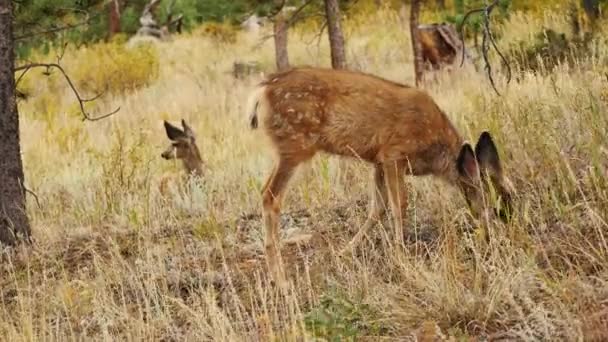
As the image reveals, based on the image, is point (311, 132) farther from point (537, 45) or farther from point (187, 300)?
point (537, 45)

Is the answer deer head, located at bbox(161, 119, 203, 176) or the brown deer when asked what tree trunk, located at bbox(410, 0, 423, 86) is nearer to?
deer head, located at bbox(161, 119, 203, 176)

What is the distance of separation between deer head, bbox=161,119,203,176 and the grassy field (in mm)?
217

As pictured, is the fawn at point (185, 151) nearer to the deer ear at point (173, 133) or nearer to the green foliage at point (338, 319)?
the deer ear at point (173, 133)

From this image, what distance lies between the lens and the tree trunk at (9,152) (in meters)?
7.85

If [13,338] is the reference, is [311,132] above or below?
above

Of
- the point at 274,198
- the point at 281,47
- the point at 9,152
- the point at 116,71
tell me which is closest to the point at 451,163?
the point at 274,198

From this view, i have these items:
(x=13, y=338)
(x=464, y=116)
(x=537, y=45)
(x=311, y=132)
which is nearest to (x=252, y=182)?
(x=311, y=132)

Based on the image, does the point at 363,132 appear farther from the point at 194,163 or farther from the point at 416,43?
Answer: the point at 416,43

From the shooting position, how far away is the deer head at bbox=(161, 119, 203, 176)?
440 inches

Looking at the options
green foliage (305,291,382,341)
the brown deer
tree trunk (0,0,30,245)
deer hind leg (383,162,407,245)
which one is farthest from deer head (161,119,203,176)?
green foliage (305,291,382,341)

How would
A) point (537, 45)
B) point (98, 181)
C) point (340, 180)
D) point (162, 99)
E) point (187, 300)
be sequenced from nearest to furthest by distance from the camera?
point (187, 300) < point (340, 180) < point (98, 181) < point (537, 45) < point (162, 99)

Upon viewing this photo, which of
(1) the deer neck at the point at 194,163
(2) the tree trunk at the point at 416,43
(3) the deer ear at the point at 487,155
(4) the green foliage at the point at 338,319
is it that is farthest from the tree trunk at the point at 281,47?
(4) the green foliage at the point at 338,319

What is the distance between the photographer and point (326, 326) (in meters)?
4.86

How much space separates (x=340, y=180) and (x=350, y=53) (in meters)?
12.6
